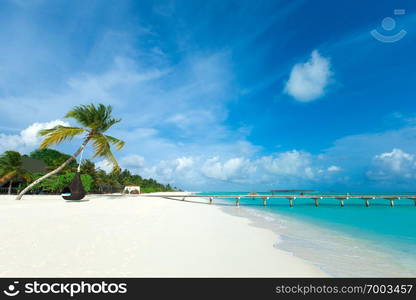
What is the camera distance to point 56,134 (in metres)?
18.5

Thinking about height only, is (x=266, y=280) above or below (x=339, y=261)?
above

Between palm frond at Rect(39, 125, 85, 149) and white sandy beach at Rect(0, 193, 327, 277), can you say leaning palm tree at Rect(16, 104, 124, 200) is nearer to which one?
palm frond at Rect(39, 125, 85, 149)

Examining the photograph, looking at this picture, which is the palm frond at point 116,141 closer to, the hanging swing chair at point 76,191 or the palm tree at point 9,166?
the hanging swing chair at point 76,191

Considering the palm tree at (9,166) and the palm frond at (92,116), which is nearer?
the palm frond at (92,116)

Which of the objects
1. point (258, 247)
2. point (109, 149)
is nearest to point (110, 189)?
point (109, 149)

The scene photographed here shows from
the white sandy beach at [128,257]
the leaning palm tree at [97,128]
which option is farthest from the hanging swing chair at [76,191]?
the white sandy beach at [128,257]

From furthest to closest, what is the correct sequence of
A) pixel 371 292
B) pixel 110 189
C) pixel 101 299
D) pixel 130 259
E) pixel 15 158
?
pixel 110 189
pixel 15 158
pixel 130 259
pixel 371 292
pixel 101 299

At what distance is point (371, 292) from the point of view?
3.59 meters

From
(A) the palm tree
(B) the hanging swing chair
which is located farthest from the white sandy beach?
(A) the palm tree

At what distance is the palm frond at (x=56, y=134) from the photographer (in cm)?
1799

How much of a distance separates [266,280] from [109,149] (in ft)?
67.9

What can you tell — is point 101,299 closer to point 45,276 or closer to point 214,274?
point 45,276

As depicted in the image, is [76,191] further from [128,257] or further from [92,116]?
[128,257]

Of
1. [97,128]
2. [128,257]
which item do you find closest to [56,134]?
[97,128]
